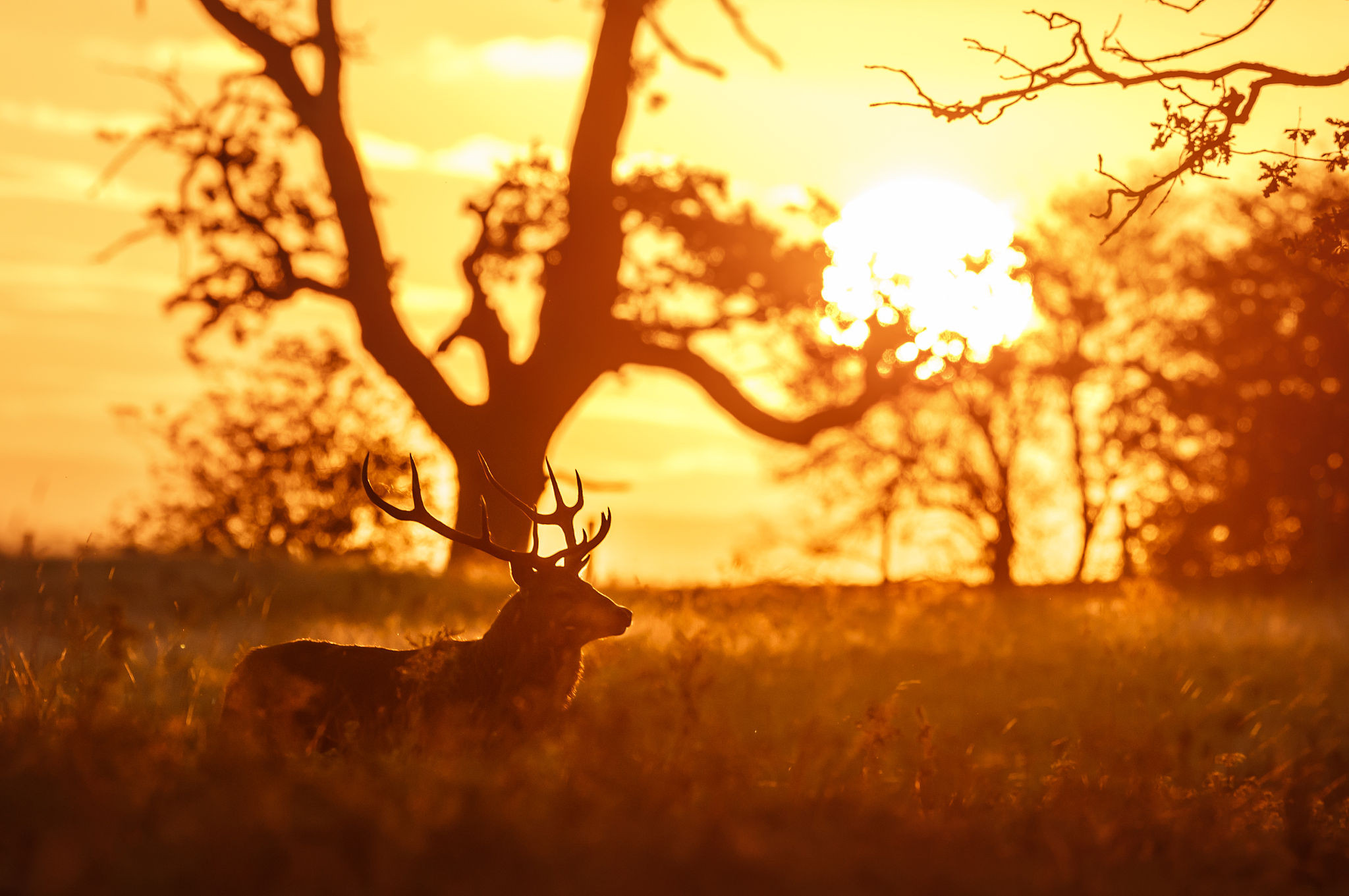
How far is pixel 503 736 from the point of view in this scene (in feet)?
24.0

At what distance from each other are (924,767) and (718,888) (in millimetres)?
2495

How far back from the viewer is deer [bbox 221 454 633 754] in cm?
723

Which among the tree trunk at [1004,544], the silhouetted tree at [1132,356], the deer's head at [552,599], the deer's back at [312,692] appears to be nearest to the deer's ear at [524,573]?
the deer's head at [552,599]

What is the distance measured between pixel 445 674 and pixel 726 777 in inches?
80.8

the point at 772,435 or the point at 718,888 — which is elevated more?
the point at 772,435

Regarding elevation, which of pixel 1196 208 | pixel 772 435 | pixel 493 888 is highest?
pixel 1196 208

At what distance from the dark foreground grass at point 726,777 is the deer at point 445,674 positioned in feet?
0.93

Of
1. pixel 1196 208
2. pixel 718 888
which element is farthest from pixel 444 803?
pixel 1196 208

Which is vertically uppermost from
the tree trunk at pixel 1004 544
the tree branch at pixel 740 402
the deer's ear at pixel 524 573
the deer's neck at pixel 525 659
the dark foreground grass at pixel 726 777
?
the tree branch at pixel 740 402

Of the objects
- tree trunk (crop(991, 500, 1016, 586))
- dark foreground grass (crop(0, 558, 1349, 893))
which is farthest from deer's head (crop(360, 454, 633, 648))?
tree trunk (crop(991, 500, 1016, 586))

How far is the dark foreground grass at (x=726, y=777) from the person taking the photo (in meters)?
4.93

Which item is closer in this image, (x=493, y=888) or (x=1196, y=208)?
(x=493, y=888)

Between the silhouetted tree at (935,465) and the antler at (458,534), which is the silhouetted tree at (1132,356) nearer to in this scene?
the silhouetted tree at (935,465)

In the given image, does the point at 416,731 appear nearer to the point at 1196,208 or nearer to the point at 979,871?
the point at 979,871
